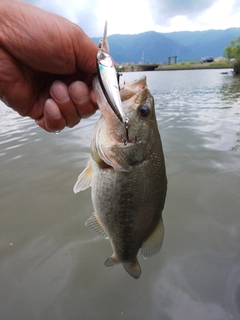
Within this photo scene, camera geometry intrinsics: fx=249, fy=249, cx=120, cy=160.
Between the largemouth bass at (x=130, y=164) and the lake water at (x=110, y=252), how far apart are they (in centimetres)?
125

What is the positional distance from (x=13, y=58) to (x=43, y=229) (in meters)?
2.45

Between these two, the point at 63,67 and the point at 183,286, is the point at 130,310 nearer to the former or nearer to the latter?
the point at 183,286

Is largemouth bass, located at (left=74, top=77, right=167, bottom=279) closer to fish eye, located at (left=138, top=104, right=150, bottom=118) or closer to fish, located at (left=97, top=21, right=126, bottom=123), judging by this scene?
fish eye, located at (left=138, top=104, right=150, bottom=118)

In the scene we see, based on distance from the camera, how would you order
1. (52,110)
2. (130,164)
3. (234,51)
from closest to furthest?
(130,164), (52,110), (234,51)

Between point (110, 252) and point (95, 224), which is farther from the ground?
point (95, 224)

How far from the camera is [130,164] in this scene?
1.69m

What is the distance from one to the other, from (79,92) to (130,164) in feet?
2.49

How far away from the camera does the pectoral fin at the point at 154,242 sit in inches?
74.7

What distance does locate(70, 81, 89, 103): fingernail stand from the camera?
1979 millimetres

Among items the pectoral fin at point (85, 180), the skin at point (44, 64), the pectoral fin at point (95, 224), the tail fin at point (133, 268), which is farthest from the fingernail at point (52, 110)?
the tail fin at point (133, 268)

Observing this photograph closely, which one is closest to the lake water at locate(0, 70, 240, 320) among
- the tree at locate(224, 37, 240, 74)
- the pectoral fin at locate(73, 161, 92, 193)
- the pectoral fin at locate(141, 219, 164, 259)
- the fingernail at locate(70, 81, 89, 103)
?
the pectoral fin at locate(141, 219, 164, 259)

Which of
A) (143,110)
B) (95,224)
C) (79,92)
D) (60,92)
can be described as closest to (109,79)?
(143,110)

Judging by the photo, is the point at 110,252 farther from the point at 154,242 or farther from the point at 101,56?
the point at 101,56

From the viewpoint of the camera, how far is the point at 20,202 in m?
4.36
